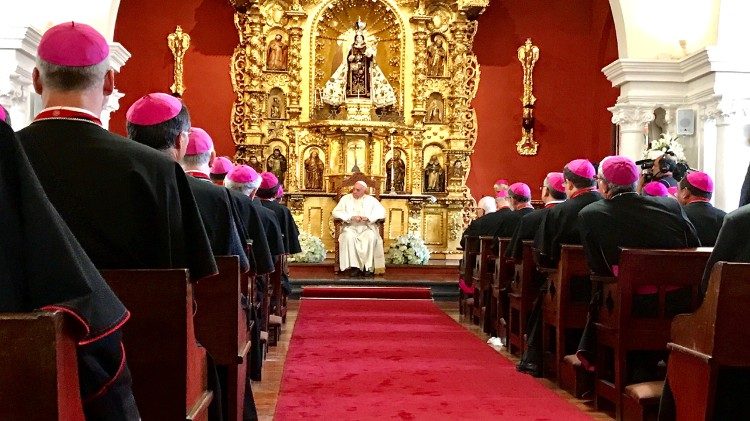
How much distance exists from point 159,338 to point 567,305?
474cm

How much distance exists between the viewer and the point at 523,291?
355 inches

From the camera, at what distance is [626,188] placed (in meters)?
6.87

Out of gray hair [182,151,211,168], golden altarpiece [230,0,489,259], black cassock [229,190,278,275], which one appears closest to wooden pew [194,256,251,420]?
gray hair [182,151,211,168]

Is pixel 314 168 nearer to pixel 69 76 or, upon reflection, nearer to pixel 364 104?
pixel 364 104

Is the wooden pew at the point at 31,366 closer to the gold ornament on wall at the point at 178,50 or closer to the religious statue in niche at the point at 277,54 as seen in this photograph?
the gold ornament on wall at the point at 178,50

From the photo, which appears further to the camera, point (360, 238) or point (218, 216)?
point (360, 238)

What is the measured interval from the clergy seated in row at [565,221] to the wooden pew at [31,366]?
6.03m

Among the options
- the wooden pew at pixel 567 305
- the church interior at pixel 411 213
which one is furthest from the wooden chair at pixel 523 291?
the wooden pew at pixel 567 305

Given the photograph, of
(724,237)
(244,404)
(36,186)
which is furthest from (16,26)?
(36,186)

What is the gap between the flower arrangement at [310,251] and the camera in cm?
1789

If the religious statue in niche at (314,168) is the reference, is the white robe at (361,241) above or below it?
below

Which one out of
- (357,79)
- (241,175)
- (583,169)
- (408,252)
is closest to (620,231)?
(583,169)

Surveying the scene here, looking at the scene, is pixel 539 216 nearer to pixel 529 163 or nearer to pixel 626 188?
pixel 626 188

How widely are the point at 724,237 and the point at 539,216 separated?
193 inches
